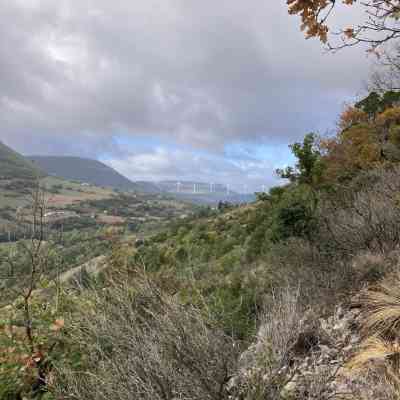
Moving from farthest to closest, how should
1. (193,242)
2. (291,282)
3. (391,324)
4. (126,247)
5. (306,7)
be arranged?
(193,242) → (126,247) → (291,282) → (391,324) → (306,7)

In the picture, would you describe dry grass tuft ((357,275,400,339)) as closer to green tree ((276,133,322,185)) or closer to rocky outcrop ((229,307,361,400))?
rocky outcrop ((229,307,361,400))

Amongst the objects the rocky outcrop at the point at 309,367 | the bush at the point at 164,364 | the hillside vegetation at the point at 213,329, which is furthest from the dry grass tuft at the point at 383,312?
the bush at the point at 164,364

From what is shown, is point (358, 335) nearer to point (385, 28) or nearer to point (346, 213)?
point (385, 28)

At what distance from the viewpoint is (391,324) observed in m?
4.11

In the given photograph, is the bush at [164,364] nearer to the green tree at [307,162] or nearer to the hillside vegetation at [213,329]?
the hillside vegetation at [213,329]

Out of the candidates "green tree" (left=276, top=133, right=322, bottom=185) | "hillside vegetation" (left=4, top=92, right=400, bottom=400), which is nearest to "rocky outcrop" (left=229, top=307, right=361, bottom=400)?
"hillside vegetation" (left=4, top=92, right=400, bottom=400)

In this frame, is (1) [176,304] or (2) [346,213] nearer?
(1) [176,304]

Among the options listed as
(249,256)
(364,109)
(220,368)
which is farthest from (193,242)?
(220,368)

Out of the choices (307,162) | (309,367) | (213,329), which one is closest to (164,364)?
(213,329)

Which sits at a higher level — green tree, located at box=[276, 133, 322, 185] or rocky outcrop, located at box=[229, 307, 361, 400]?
green tree, located at box=[276, 133, 322, 185]

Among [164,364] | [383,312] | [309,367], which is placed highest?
[383,312]

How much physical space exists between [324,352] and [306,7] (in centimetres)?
377

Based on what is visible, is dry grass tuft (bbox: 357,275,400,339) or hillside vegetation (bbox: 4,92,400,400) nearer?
hillside vegetation (bbox: 4,92,400,400)

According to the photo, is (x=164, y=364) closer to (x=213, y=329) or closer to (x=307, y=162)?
(x=213, y=329)
